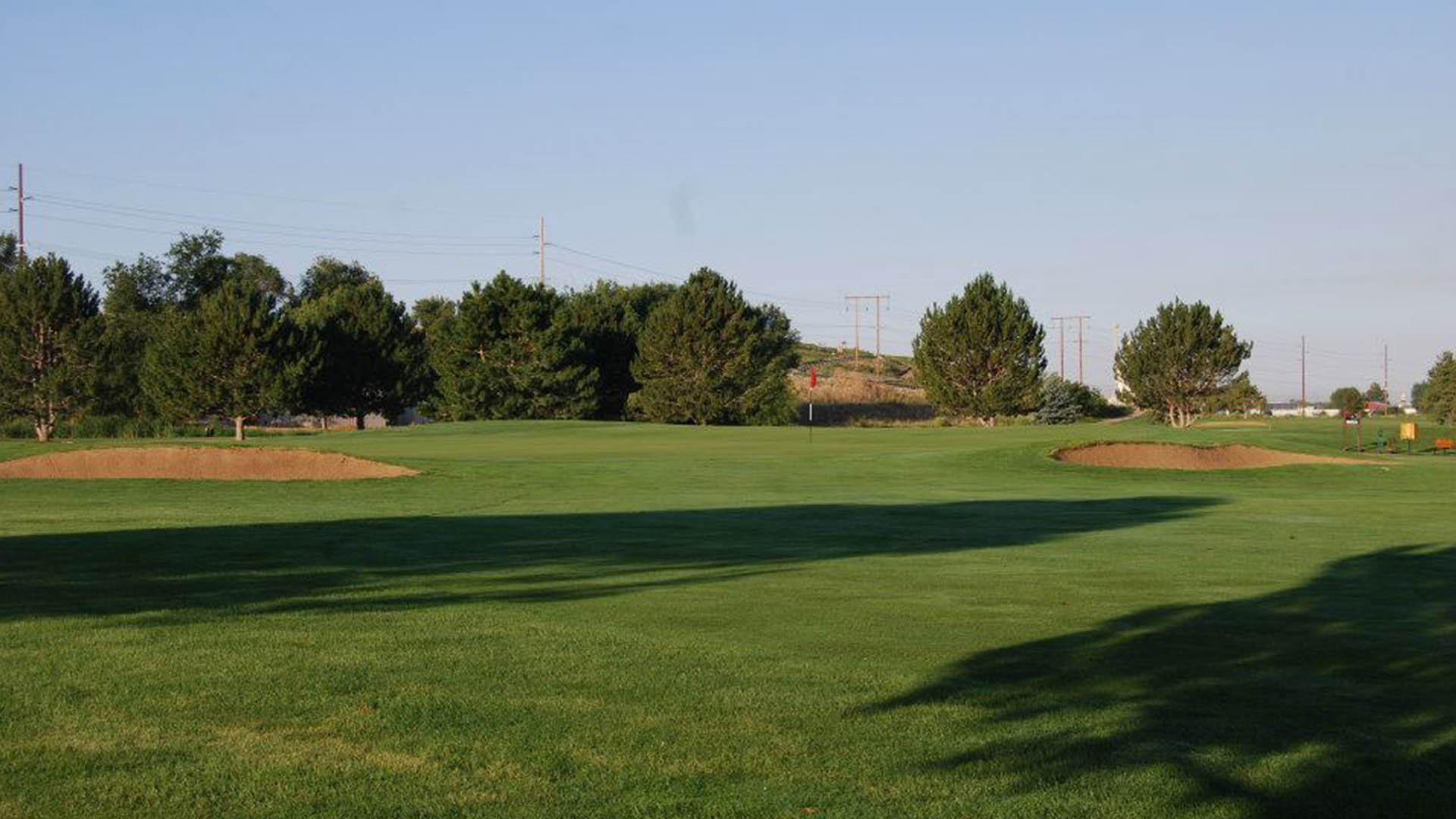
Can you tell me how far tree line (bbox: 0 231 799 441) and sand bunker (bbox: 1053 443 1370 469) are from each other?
46.7 meters

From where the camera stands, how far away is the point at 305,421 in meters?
106

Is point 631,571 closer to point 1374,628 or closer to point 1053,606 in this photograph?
point 1053,606

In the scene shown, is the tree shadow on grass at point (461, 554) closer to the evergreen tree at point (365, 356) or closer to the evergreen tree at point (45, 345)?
the evergreen tree at point (45, 345)

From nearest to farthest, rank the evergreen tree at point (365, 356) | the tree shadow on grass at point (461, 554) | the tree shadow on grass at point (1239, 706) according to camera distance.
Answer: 1. the tree shadow on grass at point (1239, 706)
2. the tree shadow on grass at point (461, 554)
3. the evergreen tree at point (365, 356)

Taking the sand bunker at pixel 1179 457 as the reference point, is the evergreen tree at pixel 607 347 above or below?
above

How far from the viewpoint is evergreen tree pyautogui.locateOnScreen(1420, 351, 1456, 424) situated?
76.8 m

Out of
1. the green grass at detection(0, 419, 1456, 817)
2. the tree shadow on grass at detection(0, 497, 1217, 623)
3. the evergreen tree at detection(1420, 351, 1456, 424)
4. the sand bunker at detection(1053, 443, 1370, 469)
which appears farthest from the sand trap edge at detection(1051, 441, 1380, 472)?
the evergreen tree at detection(1420, 351, 1456, 424)

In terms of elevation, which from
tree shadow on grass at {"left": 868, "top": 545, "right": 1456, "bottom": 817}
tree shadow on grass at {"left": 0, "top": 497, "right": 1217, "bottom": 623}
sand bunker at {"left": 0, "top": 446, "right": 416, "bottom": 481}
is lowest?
tree shadow on grass at {"left": 868, "top": 545, "right": 1456, "bottom": 817}

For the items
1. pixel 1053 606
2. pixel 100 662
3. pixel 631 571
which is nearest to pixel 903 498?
pixel 631 571

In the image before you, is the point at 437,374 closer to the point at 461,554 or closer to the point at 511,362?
the point at 511,362

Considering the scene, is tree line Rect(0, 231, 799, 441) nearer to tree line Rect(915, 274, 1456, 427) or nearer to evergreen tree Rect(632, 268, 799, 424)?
evergreen tree Rect(632, 268, 799, 424)

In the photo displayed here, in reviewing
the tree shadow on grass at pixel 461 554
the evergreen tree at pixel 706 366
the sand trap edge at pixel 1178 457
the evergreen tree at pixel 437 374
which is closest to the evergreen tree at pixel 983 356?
the evergreen tree at pixel 706 366

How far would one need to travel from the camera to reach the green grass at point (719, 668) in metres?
6.24

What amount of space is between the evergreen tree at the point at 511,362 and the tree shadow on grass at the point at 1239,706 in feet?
236
